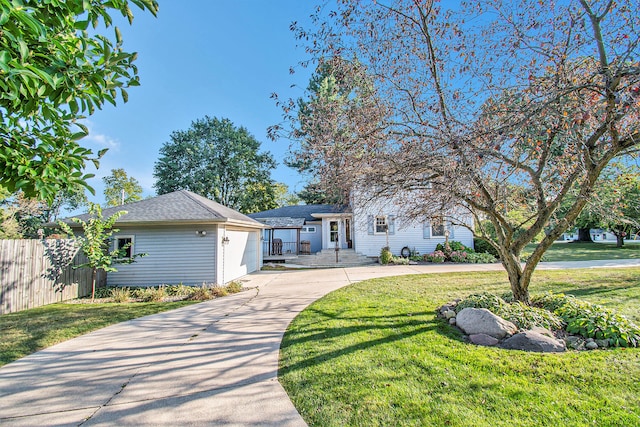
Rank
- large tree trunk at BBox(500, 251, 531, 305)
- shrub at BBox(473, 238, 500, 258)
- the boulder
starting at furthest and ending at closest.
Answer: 1. shrub at BBox(473, 238, 500, 258)
2. large tree trunk at BBox(500, 251, 531, 305)
3. the boulder

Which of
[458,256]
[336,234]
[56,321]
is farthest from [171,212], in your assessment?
[458,256]

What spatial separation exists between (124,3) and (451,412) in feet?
15.4

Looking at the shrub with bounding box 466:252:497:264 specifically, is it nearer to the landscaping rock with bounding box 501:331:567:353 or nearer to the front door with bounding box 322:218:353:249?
the front door with bounding box 322:218:353:249

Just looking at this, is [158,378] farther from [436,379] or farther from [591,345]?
[591,345]

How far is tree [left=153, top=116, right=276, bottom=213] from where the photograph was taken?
94.1ft

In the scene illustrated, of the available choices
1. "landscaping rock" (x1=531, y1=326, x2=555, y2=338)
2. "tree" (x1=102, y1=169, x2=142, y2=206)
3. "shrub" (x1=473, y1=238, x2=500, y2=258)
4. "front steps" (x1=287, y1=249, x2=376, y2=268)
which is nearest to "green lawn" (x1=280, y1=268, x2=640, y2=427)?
"landscaping rock" (x1=531, y1=326, x2=555, y2=338)

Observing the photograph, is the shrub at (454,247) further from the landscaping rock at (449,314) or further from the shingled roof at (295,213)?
the landscaping rock at (449,314)

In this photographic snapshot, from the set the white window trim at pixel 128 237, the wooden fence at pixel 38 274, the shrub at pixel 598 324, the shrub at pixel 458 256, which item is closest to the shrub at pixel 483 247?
the shrub at pixel 458 256

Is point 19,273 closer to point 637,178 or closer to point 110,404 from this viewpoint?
point 110,404

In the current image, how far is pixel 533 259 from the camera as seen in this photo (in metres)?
5.51

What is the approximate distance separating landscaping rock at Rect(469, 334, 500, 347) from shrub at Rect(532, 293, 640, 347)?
1.38 m

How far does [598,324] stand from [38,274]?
12.8 m

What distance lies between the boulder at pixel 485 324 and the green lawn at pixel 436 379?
0.23 metres

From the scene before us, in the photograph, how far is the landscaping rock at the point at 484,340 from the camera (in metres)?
4.22
